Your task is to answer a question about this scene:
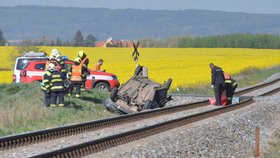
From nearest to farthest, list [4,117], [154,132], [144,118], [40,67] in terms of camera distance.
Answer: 1. [154,132]
2. [4,117]
3. [144,118]
4. [40,67]

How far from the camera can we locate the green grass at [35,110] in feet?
64.7

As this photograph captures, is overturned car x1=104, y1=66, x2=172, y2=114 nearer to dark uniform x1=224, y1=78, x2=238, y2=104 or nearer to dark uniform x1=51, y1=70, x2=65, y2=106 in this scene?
dark uniform x1=51, y1=70, x2=65, y2=106

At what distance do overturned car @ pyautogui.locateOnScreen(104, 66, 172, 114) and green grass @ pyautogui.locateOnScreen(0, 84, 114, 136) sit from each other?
461 mm

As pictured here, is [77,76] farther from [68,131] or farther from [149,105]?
[68,131]

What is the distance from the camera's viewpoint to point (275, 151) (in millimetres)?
18172

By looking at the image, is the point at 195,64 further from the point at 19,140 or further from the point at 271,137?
the point at 19,140

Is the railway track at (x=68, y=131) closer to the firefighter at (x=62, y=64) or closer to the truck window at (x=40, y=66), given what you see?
the firefighter at (x=62, y=64)

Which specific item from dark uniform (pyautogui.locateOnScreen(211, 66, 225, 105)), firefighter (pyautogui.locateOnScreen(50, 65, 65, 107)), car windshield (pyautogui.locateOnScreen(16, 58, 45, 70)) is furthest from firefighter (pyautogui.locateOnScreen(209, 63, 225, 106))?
car windshield (pyautogui.locateOnScreen(16, 58, 45, 70))

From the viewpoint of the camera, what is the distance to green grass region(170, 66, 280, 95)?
123 feet

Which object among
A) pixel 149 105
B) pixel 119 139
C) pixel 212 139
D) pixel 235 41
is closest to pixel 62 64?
pixel 149 105

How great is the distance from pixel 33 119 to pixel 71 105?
3602 mm

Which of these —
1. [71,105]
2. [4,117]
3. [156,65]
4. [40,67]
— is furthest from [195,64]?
[4,117]

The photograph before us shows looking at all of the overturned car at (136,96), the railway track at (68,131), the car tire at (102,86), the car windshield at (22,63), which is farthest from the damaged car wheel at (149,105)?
the car windshield at (22,63)

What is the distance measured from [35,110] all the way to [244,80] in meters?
29.8
